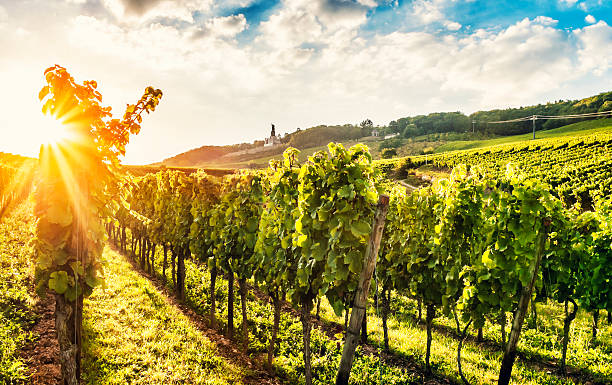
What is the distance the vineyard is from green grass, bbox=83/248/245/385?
39 mm

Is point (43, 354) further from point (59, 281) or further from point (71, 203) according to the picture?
point (71, 203)

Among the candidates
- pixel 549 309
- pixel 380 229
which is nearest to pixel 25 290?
pixel 380 229

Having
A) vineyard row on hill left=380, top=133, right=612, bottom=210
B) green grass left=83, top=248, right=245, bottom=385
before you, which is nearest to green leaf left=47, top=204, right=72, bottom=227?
green grass left=83, top=248, right=245, bottom=385

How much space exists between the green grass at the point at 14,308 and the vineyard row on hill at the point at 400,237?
2.88 m

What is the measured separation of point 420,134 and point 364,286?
12779 centimetres

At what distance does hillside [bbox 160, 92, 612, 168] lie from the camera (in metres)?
86.6

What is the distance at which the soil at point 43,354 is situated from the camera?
210 inches

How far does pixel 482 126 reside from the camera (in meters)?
110

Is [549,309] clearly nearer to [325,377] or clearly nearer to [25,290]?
[325,377]

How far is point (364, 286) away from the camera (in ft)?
12.1

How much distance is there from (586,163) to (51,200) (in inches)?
1575

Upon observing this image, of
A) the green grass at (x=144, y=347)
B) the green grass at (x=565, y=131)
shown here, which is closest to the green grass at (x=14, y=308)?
the green grass at (x=144, y=347)

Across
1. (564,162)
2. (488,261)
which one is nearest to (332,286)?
(488,261)

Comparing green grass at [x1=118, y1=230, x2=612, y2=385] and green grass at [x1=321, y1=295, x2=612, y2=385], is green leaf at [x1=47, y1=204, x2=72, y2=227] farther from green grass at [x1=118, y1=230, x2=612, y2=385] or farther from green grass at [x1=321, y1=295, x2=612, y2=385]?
A: green grass at [x1=321, y1=295, x2=612, y2=385]
